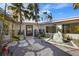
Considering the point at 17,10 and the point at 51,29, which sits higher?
the point at 17,10

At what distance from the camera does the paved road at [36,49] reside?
3486mm

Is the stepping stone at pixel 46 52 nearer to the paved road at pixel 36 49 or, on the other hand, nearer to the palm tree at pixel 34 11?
the paved road at pixel 36 49

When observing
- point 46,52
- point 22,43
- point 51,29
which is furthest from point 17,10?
point 46,52

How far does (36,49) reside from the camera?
138 inches

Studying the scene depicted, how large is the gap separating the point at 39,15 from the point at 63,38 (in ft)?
2.01

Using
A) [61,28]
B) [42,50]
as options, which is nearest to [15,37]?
[42,50]

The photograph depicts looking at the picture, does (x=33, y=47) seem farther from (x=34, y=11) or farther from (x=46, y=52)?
(x=34, y=11)

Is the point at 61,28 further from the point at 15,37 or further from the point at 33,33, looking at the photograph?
the point at 15,37

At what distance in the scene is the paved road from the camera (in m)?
3.49

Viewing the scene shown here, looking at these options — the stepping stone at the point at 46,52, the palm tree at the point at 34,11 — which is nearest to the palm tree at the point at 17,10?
the palm tree at the point at 34,11

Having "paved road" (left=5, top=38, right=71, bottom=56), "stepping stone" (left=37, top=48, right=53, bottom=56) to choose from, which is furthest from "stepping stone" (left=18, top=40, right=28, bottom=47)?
"stepping stone" (left=37, top=48, right=53, bottom=56)

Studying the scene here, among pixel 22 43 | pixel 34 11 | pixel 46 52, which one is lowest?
pixel 46 52

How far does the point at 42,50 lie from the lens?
350cm

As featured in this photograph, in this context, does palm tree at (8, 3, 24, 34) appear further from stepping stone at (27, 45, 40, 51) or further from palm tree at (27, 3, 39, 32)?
stepping stone at (27, 45, 40, 51)
